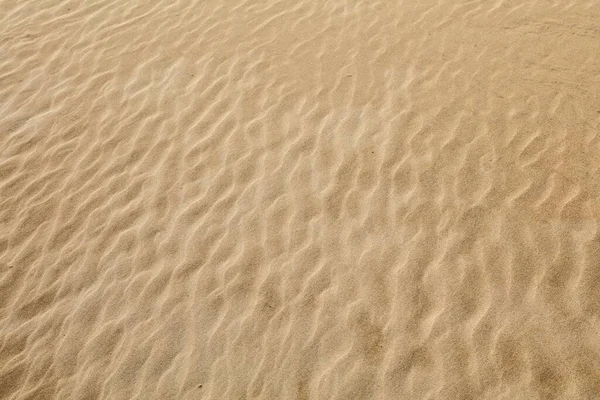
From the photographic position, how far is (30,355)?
443 centimetres

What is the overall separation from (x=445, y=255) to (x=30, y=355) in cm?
296

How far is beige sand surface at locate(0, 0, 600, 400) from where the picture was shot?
4.18m

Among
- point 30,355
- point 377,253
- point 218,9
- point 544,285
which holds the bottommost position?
point 544,285

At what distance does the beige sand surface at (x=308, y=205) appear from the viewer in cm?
418

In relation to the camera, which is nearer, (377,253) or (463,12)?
(377,253)

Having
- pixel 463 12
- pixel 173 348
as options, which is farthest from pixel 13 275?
pixel 463 12

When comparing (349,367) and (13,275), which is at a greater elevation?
(13,275)

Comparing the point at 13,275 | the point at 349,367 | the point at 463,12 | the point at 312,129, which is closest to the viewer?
the point at 349,367

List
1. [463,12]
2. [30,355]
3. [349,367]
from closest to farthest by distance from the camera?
[349,367]
[30,355]
[463,12]

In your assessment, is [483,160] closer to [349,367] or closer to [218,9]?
[349,367]

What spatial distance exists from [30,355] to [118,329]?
0.61 m

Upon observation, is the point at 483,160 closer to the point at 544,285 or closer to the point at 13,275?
the point at 544,285

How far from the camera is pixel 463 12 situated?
21.9ft

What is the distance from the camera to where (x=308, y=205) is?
5078 millimetres
